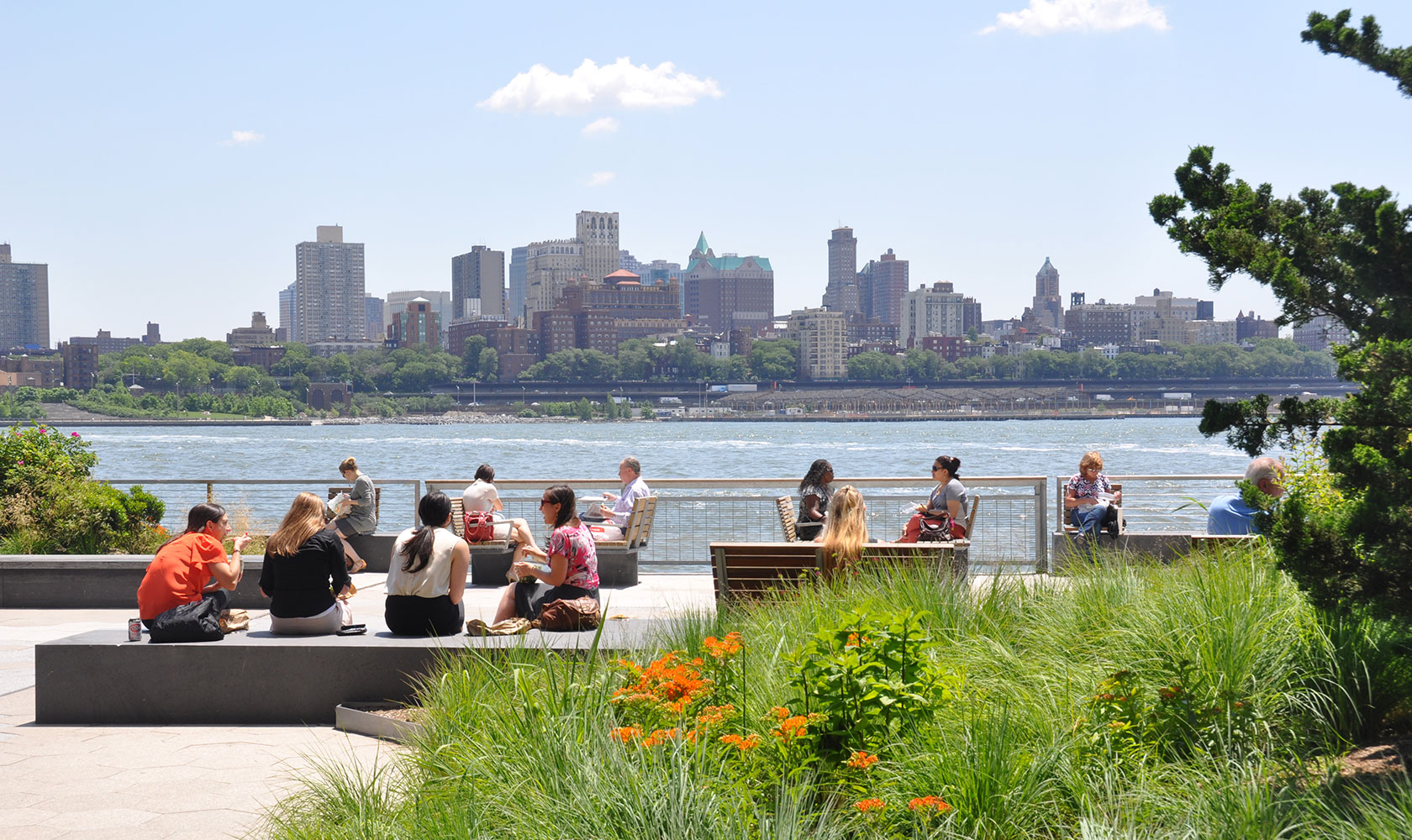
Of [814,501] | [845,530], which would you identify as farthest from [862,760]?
[814,501]

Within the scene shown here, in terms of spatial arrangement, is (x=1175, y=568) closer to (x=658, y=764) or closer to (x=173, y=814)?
(x=658, y=764)

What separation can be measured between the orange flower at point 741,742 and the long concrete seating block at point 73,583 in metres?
7.69

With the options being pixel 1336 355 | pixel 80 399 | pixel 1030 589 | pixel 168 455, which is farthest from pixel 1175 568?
pixel 80 399

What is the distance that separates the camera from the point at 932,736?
4.16 meters

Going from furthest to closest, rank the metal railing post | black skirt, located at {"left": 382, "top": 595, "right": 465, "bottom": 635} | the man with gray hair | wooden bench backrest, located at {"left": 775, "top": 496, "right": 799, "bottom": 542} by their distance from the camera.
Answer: the metal railing post → wooden bench backrest, located at {"left": 775, "top": 496, "right": 799, "bottom": 542} → the man with gray hair → black skirt, located at {"left": 382, "top": 595, "right": 465, "bottom": 635}

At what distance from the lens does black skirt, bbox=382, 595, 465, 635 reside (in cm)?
684

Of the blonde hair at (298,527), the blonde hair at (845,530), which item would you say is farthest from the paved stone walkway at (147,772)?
the blonde hair at (845,530)

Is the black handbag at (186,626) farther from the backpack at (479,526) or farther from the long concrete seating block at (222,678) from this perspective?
the backpack at (479,526)

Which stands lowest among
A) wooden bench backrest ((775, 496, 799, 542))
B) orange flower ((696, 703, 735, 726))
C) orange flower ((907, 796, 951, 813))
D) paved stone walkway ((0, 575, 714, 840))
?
paved stone walkway ((0, 575, 714, 840))

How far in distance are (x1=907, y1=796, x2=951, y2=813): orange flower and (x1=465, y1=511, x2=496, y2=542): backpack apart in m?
8.84

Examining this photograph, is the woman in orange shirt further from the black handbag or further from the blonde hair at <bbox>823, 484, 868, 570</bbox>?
the blonde hair at <bbox>823, 484, 868, 570</bbox>

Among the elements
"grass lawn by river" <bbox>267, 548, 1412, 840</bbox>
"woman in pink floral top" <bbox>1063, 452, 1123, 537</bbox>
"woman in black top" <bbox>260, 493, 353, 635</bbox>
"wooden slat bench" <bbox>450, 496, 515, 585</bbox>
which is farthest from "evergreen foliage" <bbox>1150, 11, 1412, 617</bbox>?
"wooden slat bench" <bbox>450, 496, 515, 585</bbox>

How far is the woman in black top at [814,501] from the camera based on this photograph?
421 inches

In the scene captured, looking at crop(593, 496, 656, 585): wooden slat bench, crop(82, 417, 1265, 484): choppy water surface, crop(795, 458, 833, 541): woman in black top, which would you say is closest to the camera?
crop(795, 458, 833, 541): woman in black top
